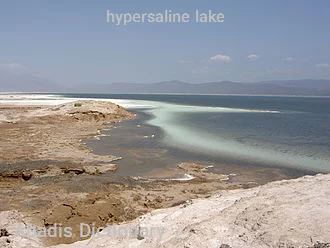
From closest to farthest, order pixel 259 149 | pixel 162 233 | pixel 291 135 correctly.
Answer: pixel 162 233, pixel 259 149, pixel 291 135

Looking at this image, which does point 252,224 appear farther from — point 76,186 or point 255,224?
point 76,186

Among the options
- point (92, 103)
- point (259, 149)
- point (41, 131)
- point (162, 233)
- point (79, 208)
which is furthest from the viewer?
point (92, 103)

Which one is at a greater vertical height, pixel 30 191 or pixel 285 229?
pixel 285 229

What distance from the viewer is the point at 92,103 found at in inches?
1633

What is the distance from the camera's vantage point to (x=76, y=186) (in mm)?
12242

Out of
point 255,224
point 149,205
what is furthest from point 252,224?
point 149,205

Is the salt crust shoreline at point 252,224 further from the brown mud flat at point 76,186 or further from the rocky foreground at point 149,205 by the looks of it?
the brown mud flat at point 76,186

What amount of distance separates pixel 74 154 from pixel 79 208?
338 inches

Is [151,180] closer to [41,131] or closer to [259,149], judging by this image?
[259,149]

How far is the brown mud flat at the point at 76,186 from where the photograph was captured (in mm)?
9609

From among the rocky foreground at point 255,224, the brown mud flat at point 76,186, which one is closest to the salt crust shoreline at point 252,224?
the rocky foreground at point 255,224

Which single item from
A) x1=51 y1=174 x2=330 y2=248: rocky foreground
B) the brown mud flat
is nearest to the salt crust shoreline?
x1=51 y1=174 x2=330 y2=248: rocky foreground

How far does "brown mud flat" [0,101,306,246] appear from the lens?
961cm

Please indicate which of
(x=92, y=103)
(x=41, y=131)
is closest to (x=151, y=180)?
(x=41, y=131)
